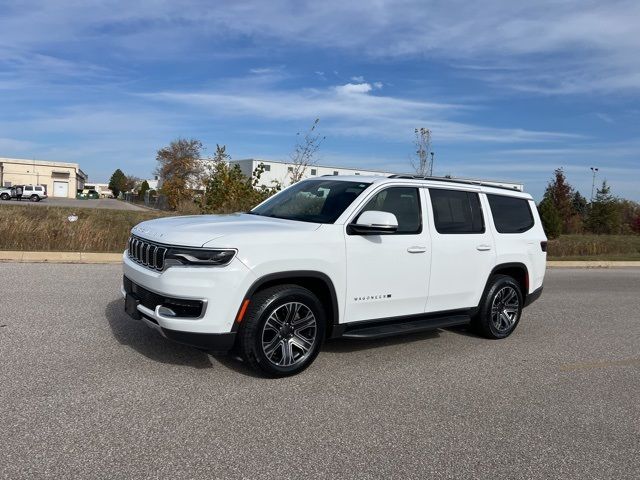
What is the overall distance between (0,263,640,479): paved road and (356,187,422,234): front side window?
138 cm

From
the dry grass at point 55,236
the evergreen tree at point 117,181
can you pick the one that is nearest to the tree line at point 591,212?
the dry grass at point 55,236

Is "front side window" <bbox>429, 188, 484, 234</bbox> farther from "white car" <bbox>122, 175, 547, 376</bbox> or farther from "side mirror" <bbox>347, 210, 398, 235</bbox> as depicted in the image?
"side mirror" <bbox>347, 210, 398, 235</bbox>

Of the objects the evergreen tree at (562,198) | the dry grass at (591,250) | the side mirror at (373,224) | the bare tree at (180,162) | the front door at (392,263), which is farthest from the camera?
the bare tree at (180,162)

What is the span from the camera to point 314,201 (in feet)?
19.0

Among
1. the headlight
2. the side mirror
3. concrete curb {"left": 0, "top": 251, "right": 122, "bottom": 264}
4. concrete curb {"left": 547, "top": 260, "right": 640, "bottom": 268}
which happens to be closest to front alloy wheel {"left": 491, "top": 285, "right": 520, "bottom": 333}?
the side mirror

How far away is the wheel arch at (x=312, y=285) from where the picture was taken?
459 centimetres

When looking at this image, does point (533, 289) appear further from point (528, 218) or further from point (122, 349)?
point (122, 349)

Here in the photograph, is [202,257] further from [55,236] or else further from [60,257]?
[55,236]

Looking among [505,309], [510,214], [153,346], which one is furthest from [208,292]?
[510,214]

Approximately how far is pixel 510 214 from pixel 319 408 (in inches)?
153

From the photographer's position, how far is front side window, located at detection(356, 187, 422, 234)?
552 centimetres

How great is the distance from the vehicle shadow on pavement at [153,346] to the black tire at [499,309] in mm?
3245

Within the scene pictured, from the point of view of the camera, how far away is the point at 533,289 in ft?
23.4

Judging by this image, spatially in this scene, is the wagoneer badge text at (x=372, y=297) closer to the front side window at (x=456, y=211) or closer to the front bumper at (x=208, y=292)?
the front side window at (x=456, y=211)
